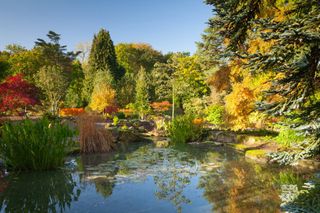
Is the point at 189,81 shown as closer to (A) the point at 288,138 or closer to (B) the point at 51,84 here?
(B) the point at 51,84

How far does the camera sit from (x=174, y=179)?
20.6 ft

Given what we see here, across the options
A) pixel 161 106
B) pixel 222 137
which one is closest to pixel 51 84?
pixel 161 106

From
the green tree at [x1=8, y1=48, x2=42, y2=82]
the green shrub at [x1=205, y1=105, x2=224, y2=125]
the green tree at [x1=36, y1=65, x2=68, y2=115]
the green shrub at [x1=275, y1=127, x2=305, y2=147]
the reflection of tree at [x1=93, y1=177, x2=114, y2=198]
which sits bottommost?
the reflection of tree at [x1=93, y1=177, x2=114, y2=198]

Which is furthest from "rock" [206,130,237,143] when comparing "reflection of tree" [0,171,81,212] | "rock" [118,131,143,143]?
"reflection of tree" [0,171,81,212]

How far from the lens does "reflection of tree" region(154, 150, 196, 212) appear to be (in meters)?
4.98

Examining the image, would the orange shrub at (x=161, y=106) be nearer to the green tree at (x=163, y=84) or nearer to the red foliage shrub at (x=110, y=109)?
the green tree at (x=163, y=84)

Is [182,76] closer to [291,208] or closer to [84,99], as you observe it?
[84,99]

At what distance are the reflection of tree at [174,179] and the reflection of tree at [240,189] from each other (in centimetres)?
42

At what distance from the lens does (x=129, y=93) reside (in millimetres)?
29062

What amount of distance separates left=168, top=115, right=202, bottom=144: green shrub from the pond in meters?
4.24

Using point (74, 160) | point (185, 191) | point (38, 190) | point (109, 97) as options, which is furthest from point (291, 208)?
point (109, 97)

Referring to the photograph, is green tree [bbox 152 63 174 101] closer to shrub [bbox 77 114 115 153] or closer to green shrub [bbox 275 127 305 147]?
shrub [bbox 77 114 115 153]

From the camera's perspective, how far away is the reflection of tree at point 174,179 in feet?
16.3

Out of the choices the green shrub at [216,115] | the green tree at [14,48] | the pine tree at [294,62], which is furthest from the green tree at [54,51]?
the pine tree at [294,62]
